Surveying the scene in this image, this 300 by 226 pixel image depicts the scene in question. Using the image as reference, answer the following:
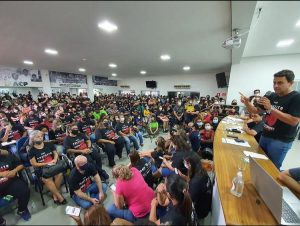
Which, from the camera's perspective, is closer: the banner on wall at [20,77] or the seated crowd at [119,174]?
the seated crowd at [119,174]

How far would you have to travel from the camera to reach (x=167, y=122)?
21.9 feet

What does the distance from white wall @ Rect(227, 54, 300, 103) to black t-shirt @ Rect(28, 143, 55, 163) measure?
6.92m

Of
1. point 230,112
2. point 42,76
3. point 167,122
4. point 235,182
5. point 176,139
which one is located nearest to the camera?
point 235,182

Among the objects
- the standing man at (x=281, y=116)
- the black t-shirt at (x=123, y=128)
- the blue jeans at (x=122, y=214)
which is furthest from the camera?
the black t-shirt at (x=123, y=128)

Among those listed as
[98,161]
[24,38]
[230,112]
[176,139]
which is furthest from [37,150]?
[230,112]

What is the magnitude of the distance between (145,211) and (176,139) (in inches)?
46.1

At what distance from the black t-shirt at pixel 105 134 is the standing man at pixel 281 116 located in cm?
320

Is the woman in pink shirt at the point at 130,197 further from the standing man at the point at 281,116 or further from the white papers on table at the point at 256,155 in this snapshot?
the standing man at the point at 281,116

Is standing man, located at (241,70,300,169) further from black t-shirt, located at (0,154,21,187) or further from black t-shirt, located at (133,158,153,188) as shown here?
black t-shirt, located at (0,154,21,187)

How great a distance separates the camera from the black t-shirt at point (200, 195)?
167cm

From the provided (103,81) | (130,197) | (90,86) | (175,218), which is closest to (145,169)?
(130,197)

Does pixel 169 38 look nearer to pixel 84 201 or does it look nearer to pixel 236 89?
pixel 84 201

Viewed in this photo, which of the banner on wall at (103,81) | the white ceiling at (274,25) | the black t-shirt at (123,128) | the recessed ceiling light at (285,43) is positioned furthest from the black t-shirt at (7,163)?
the banner on wall at (103,81)

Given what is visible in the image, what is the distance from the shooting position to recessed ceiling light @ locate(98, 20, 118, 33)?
2.58 metres
